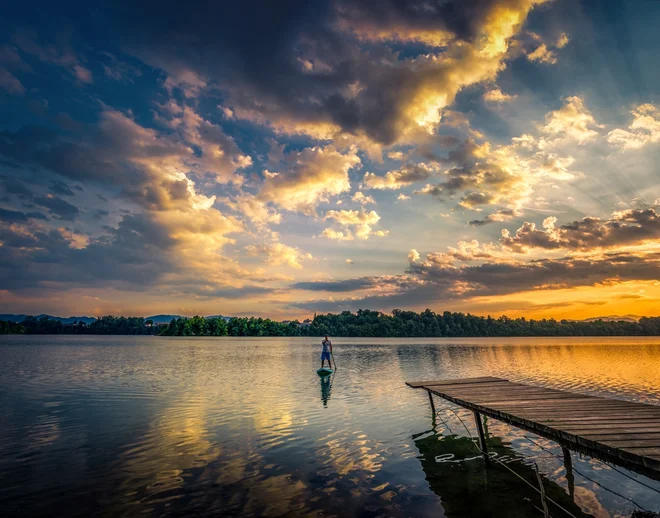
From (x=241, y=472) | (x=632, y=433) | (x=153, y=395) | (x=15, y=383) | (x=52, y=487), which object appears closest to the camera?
(x=632, y=433)

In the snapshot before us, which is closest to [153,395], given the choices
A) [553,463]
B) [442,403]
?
[442,403]

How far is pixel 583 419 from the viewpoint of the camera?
997cm

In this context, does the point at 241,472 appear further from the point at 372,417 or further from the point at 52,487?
the point at 372,417

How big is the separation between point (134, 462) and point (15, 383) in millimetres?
25474

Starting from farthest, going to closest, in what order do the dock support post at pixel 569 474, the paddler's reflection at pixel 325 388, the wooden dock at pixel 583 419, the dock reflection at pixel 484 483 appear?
the paddler's reflection at pixel 325 388 < the dock support post at pixel 569 474 < the dock reflection at pixel 484 483 < the wooden dock at pixel 583 419

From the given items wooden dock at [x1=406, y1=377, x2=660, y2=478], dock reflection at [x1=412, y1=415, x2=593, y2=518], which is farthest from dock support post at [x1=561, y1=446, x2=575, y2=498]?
wooden dock at [x1=406, y1=377, x2=660, y2=478]

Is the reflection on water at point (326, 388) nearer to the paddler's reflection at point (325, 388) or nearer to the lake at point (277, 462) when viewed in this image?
the paddler's reflection at point (325, 388)

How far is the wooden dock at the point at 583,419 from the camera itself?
7401 mm

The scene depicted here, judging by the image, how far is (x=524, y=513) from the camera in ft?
30.3

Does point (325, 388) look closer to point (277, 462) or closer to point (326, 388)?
point (326, 388)

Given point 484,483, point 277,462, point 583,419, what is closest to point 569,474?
point 484,483

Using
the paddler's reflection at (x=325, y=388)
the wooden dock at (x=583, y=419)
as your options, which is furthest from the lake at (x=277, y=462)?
the wooden dock at (x=583, y=419)

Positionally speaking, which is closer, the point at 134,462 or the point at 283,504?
the point at 283,504

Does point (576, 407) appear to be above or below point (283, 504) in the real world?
above
